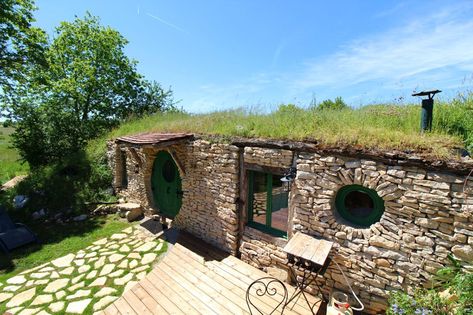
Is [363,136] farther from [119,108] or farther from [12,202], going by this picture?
[119,108]

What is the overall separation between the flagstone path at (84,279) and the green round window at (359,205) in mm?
4574

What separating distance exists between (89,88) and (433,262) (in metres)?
18.0

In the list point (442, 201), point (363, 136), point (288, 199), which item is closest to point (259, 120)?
point (288, 199)

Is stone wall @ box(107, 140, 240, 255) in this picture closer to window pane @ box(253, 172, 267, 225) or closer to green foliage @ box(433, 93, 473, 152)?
window pane @ box(253, 172, 267, 225)

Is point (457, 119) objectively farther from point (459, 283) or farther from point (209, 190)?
point (209, 190)

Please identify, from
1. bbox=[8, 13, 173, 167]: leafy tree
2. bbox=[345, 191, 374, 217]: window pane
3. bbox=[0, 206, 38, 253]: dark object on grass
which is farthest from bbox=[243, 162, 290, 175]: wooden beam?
bbox=[8, 13, 173, 167]: leafy tree

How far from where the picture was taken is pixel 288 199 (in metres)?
4.79

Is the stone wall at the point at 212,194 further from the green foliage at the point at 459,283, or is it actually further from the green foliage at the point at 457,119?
the green foliage at the point at 457,119

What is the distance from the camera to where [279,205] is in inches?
200

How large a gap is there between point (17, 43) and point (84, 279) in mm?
11350

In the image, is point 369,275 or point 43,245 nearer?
point 369,275

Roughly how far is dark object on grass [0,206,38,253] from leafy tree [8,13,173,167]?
6166mm

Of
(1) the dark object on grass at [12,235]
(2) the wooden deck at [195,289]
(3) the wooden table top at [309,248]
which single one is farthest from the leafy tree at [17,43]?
(3) the wooden table top at [309,248]

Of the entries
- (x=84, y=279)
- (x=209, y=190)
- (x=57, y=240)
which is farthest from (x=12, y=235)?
(x=209, y=190)
